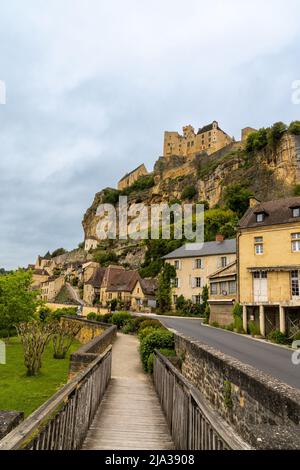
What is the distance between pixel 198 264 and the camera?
4388cm

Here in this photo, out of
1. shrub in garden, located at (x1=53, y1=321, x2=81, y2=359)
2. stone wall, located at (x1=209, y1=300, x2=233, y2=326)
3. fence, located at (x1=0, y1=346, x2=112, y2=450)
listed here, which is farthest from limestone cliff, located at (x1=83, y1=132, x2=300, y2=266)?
fence, located at (x1=0, y1=346, x2=112, y2=450)

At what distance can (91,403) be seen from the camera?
6.61 m

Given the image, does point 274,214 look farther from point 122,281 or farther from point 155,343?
point 122,281

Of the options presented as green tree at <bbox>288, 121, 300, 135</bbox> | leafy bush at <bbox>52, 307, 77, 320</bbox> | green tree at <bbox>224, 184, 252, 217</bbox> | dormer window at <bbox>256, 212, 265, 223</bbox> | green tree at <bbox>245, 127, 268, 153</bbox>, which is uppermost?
green tree at <bbox>245, 127, 268, 153</bbox>

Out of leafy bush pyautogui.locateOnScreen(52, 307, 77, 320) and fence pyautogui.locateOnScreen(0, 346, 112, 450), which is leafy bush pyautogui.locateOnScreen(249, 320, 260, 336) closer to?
fence pyautogui.locateOnScreen(0, 346, 112, 450)

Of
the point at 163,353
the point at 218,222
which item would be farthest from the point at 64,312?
the point at 163,353

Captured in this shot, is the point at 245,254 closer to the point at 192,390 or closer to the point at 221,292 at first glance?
the point at 221,292

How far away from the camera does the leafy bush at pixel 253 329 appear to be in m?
24.3

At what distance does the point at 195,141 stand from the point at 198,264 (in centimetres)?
7237

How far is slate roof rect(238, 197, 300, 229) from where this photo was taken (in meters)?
25.5

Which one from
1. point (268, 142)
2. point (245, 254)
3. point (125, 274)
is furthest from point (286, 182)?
point (245, 254)
